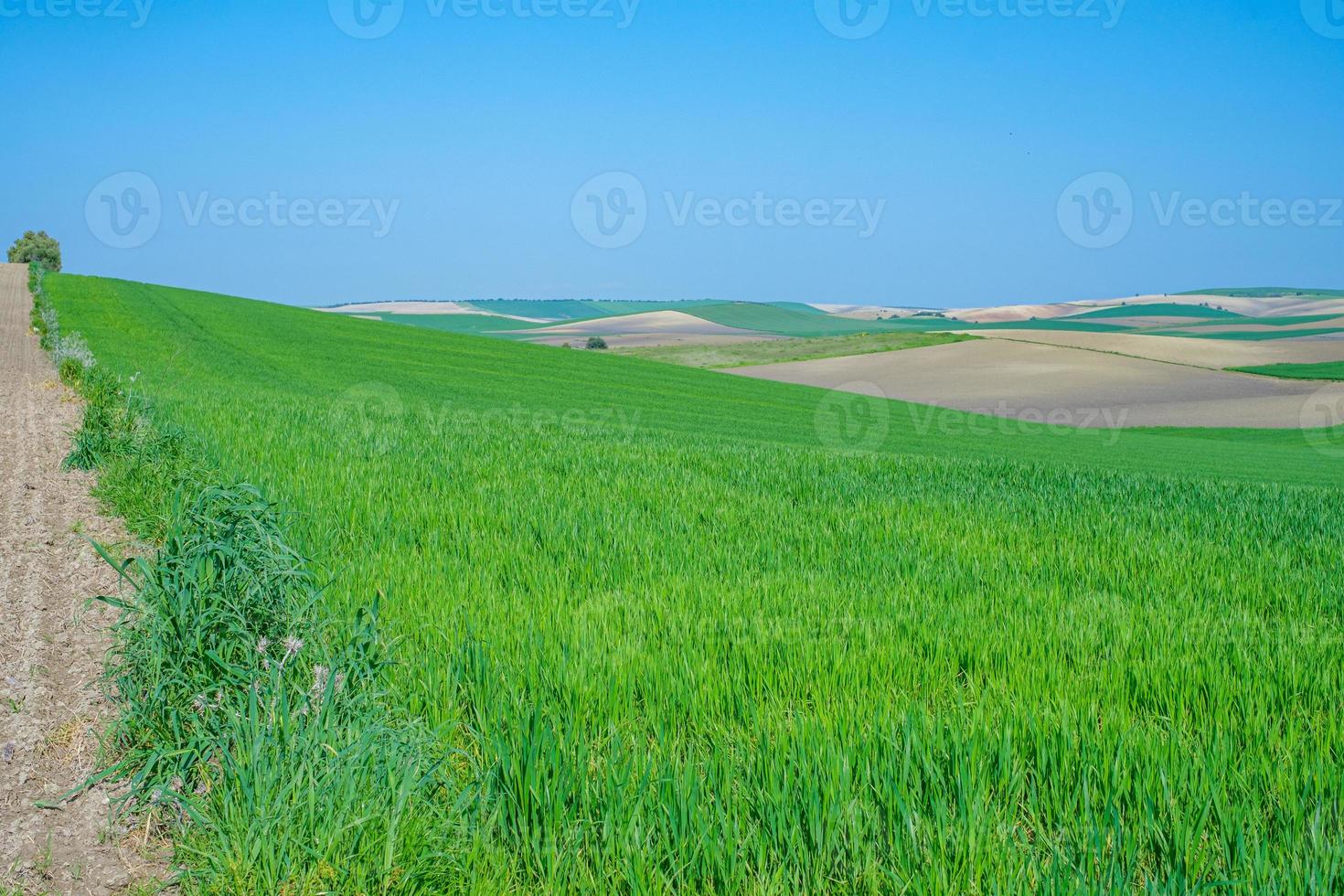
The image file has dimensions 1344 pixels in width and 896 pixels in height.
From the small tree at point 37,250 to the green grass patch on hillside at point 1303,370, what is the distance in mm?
120442

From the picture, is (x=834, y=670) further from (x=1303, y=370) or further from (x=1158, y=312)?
(x=1158, y=312)

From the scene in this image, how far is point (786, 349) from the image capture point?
89250mm

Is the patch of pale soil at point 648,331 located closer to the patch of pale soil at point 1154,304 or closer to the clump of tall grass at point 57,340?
the patch of pale soil at point 1154,304

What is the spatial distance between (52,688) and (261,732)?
8.04 feet

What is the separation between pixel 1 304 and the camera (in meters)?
46.3

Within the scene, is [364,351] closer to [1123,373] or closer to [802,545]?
[802,545]

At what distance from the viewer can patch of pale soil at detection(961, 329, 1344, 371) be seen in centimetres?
6762

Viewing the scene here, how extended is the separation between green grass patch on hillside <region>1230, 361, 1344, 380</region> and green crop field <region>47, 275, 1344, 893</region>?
5716 cm

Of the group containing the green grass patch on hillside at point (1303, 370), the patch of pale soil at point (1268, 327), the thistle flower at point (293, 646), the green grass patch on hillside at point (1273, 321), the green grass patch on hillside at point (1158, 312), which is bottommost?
the thistle flower at point (293, 646)

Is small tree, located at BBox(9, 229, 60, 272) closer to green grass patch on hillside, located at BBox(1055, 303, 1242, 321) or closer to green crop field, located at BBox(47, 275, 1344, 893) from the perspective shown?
green crop field, located at BBox(47, 275, 1344, 893)

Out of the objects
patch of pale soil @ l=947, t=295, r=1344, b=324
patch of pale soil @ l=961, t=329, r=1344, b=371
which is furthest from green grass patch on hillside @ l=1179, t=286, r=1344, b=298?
patch of pale soil @ l=961, t=329, r=1344, b=371

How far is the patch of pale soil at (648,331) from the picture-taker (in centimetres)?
11450

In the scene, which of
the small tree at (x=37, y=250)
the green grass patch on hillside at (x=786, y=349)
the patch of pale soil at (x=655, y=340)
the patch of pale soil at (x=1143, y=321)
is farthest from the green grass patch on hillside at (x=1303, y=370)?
the small tree at (x=37, y=250)

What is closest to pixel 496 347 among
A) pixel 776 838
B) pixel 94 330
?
pixel 94 330
